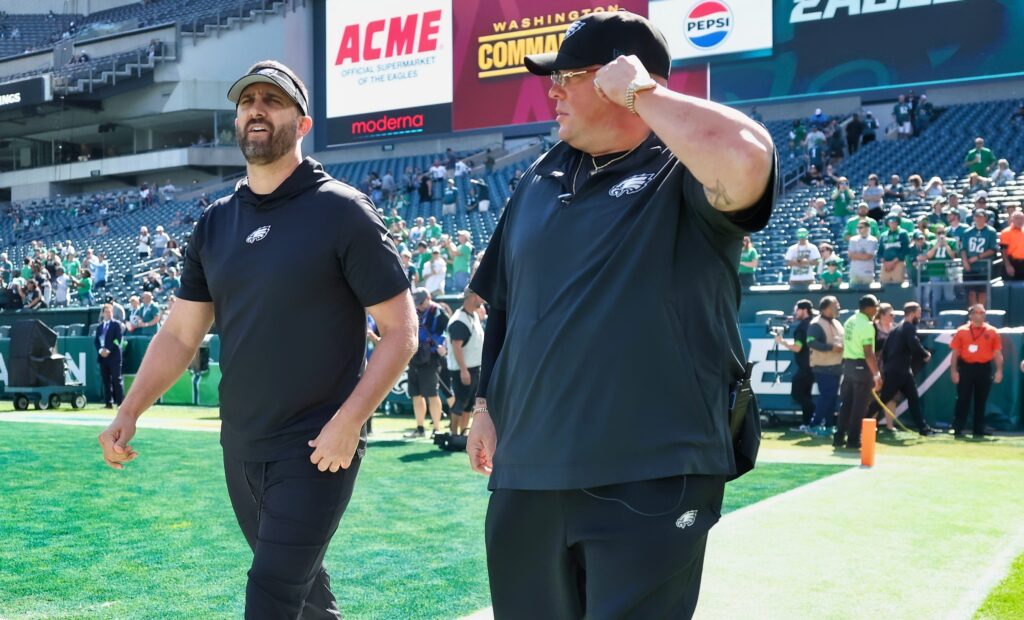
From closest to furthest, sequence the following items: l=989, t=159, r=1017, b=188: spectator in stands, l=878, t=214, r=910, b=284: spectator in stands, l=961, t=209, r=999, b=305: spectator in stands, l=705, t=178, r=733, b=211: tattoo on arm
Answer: l=705, t=178, r=733, b=211: tattoo on arm < l=961, t=209, r=999, b=305: spectator in stands < l=878, t=214, r=910, b=284: spectator in stands < l=989, t=159, r=1017, b=188: spectator in stands

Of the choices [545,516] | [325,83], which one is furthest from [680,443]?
[325,83]

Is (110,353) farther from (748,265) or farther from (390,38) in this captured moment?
(390,38)

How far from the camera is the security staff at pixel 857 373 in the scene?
13.7m

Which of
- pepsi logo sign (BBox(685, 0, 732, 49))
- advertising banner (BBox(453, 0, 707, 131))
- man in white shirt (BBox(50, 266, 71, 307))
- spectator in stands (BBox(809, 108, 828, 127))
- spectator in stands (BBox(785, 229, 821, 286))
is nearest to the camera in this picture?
spectator in stands (BBox(785, 229, 821, 286))

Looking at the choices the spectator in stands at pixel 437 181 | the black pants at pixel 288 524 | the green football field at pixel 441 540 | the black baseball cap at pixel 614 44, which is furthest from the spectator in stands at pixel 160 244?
the black baseball cap at pixel 614 44

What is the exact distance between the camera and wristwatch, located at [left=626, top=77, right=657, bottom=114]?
8.31 feet

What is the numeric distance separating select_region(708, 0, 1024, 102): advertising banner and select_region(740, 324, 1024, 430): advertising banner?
1427 centimetres

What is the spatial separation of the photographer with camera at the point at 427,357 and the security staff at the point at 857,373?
4.96m

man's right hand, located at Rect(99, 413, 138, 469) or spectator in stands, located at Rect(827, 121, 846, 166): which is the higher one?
spectator in stands, located at Rect(827, 121, 846, 166)

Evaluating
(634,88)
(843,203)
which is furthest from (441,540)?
(843,203)

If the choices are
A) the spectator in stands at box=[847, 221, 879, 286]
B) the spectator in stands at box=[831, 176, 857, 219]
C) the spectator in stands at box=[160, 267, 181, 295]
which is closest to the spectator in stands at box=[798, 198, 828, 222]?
the spectator in stands at box=[831, 176, 857, 219]

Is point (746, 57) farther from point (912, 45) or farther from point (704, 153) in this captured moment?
point (704, 153)

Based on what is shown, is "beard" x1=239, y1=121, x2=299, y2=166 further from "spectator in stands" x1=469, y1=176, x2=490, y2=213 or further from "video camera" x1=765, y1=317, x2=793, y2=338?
"spectator in stands" x1=469, y1=176, x2=490, y2=213

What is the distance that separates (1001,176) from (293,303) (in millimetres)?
21233
